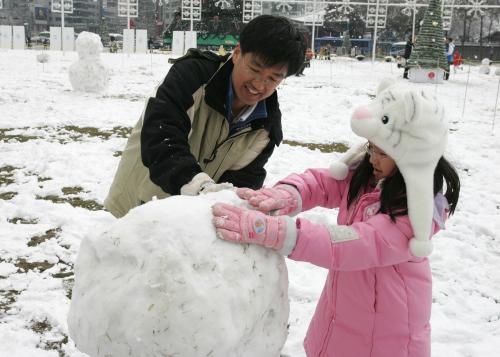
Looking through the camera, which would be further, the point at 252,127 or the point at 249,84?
the point at 252,127

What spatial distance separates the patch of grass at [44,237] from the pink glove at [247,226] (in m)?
3.09

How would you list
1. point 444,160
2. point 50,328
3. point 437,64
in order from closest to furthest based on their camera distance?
1. point 444,160
2. point 50,328
3. point 437,64

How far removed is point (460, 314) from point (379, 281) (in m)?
1.96

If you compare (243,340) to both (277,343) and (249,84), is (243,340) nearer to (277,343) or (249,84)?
(277,343)

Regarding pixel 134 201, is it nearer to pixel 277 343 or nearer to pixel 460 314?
pixel 277 343

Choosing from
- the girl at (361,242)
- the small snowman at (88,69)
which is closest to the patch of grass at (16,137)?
the small snowman at (88,69)

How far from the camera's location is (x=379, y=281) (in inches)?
75.8

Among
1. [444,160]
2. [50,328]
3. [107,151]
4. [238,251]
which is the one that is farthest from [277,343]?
[107,151]

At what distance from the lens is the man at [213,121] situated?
2.09 metres

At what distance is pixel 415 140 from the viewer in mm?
1687

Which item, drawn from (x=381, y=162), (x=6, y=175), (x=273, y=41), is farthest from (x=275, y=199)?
(x=6, y=175)

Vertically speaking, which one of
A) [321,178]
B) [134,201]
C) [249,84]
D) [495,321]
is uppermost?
[249,84]

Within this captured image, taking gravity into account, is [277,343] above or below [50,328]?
above

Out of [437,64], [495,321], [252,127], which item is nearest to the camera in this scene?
[252,127]
